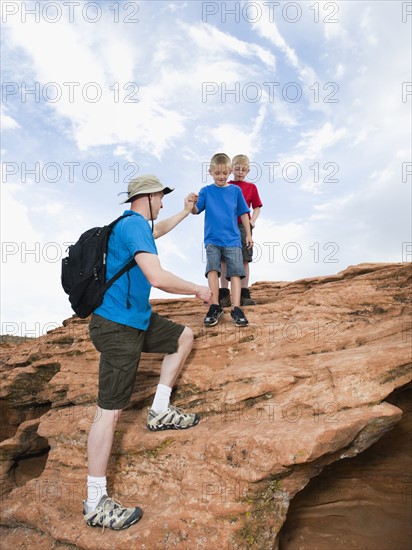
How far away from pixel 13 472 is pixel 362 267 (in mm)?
9682

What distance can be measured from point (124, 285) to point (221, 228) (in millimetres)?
3140

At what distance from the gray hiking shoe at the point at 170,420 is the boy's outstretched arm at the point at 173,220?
2687 millimetres

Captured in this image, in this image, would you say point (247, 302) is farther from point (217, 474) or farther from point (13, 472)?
point (13, 472)

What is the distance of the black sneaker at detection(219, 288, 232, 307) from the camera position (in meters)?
9.01

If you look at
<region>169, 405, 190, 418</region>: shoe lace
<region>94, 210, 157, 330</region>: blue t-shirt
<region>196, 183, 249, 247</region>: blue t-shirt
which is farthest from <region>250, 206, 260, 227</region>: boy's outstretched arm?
<region>169, 405, 190, 418</region>: shoe lace

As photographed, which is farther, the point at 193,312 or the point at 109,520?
the point at 193,312

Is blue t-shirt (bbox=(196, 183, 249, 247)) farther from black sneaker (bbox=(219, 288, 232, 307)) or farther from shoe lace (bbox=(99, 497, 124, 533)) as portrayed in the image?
shoe lace (bbox=(99, 497, 124, 533))

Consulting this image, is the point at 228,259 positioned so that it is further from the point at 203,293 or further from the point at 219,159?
the point at 203,293

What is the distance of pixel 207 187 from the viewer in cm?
810

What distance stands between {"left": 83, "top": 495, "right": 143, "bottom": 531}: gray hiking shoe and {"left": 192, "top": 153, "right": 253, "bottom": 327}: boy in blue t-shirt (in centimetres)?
349

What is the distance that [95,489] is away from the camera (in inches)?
201

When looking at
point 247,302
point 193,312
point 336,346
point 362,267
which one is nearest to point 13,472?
point 193,312

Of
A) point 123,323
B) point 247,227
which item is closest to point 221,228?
point 247,227

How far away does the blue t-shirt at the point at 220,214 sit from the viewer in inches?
310
